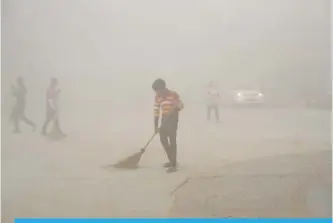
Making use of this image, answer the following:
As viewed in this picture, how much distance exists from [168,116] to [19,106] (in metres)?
0.61

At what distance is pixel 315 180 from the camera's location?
1712 millimetres

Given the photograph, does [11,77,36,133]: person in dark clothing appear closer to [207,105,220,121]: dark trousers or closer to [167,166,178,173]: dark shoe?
[167,166,178,173]: dark shoe

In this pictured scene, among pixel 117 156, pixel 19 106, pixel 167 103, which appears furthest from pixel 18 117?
pixel 167 103

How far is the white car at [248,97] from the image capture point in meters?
1.72

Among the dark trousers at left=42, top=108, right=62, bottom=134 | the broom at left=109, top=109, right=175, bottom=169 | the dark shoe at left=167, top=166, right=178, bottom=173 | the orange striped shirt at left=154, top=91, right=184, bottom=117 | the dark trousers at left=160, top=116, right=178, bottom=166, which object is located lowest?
the dark shoe at left=167, top=166, right=178, bottom=173

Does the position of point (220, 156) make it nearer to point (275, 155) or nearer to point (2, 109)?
point (275, 155)

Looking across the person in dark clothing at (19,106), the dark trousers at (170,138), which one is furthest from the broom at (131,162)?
the person in dark clothing at (19,106)

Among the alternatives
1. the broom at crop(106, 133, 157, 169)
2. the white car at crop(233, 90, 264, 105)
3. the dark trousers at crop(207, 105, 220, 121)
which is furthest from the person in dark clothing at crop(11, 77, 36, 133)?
the white car at crop(233, 90, 264, 105)

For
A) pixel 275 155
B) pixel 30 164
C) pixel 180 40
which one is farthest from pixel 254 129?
pixel 30 164

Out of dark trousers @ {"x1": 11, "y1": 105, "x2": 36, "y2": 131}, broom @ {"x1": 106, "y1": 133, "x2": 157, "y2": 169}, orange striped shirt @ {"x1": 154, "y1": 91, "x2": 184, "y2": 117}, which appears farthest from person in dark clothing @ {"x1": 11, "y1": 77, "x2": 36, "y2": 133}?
orange striped shirt @ {"x1": 154, "y1": 91, "x2": 184, "y2": 117}

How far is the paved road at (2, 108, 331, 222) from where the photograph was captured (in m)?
1.71

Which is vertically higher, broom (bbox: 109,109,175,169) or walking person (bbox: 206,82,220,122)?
walking person (bbox: 206,82,220,122)

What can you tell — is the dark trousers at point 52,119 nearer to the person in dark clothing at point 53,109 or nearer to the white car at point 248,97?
the person in dark clothing at point 53,109

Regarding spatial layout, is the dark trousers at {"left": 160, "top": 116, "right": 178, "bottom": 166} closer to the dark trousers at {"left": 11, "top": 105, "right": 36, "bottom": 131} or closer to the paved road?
the paved road
